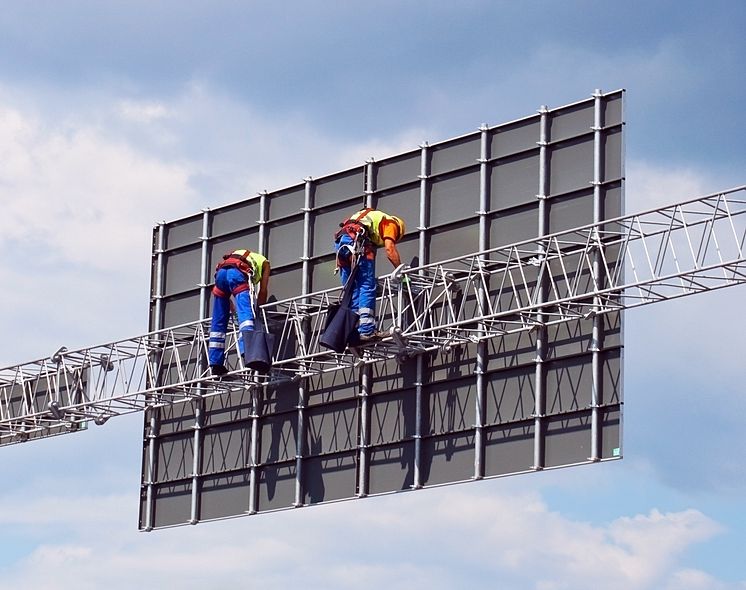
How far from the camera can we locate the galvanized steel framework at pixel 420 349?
4212 cm

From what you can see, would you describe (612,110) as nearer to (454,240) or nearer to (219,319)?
(454,240)

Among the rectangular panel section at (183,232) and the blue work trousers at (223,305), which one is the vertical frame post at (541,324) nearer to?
the blue work trousers at (223,305)

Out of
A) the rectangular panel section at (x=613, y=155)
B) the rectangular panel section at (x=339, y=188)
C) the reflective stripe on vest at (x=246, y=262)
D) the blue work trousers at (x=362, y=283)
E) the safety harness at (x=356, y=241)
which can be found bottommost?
the blue work trousers at (x=362, y=283)

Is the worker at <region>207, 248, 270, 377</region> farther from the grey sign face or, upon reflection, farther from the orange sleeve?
the orange sleeve

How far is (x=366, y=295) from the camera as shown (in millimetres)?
43656

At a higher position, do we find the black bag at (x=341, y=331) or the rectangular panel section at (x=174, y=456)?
the black bag at (x=341, y=331)

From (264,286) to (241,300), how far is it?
1061 mm

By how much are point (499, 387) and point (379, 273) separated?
403 cm

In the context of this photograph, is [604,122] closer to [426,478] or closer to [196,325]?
[426,478]

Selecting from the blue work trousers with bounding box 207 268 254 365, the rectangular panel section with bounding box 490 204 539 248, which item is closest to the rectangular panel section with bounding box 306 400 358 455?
the blue work trousers with bounding box 207 268 254 365

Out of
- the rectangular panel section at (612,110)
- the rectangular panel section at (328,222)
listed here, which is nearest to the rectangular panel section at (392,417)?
the rectangular panel section at (328,222)

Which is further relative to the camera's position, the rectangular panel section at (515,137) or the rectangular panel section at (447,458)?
the rectangular panel section at (515,137)

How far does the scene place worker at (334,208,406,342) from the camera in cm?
4356

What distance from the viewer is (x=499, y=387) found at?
142 feet
